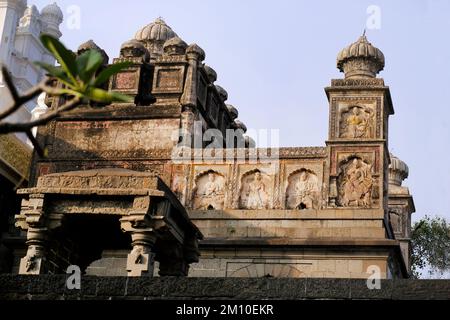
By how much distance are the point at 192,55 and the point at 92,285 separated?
13832 millimetres

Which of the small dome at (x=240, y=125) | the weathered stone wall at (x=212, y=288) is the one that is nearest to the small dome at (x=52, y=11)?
the small dome at (x=240, y=125)

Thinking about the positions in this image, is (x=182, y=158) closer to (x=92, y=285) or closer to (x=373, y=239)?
(x=373, y=239)

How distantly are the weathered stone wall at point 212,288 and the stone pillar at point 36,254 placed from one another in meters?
5.70

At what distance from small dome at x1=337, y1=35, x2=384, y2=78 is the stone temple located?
25mm

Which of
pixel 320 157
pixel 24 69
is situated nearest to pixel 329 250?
pixel 320 157

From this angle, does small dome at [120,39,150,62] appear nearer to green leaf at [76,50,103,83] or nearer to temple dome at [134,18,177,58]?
temple dome at [134,18,177,58]

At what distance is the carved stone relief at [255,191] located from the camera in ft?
64.8

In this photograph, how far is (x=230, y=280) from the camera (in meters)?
7.84

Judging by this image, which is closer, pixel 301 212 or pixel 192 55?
pixel 301 212

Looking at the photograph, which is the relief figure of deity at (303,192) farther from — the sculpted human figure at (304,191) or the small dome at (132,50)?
the small dome at (132,50)

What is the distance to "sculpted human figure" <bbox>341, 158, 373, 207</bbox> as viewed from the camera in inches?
757

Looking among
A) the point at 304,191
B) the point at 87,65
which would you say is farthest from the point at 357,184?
the point at 87,65

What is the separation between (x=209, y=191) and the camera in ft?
66.0
